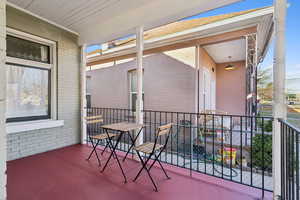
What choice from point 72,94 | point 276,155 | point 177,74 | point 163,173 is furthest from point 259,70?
point 72,94

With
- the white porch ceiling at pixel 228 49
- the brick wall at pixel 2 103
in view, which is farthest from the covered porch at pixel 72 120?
the white porch ceiling at pixel 228 49

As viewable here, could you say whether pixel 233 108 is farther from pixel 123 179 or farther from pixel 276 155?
pixel 123 179

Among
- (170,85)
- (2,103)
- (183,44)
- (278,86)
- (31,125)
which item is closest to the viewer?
(2,103)

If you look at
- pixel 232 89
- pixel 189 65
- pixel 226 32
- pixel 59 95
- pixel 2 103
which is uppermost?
pixel 226 32

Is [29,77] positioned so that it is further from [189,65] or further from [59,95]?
[189,65]

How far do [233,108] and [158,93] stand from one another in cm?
366

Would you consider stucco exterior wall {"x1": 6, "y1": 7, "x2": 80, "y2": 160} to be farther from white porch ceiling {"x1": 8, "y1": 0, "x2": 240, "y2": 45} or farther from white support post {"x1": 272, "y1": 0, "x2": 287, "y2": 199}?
white support post {"x1": 272, "y1": 0, "x2": 287, "y2": 199}

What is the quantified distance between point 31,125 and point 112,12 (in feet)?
8.70

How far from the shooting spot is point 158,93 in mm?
5410

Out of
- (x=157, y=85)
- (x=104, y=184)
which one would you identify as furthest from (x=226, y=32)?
(x=104, y=184)

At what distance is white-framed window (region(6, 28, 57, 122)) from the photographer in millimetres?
3021

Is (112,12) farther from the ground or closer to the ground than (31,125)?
farther from the ground

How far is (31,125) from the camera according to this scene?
10.3ft

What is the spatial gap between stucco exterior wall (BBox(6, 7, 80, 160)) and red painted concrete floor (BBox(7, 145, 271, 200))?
1.36ft
